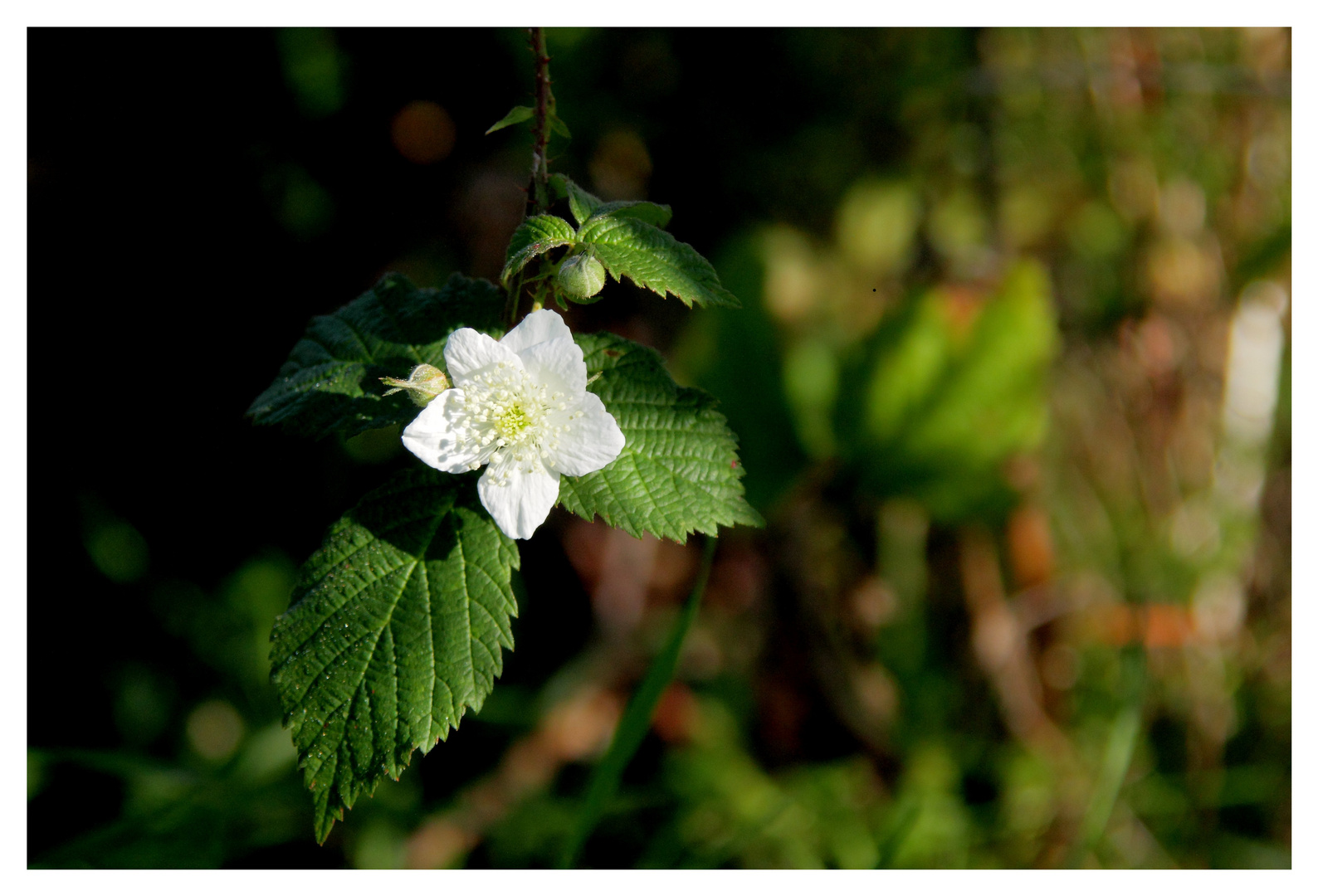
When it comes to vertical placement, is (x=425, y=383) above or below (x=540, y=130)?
below

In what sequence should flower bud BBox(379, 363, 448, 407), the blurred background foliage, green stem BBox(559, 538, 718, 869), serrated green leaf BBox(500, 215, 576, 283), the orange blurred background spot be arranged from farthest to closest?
1. the orange blurred background spot
2. the blurred background foliage
3. green stem BBox(559, 538, 718, 869)
4. flower bud BBox(379, 363, 448, 407)
5. serrated green leaf BBox(500, 215, 576, 283)

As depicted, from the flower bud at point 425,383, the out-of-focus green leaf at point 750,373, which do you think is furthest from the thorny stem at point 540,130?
the out-of-focus green leaf at point 750,373

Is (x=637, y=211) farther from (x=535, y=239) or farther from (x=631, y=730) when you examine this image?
(x=631, y=730)

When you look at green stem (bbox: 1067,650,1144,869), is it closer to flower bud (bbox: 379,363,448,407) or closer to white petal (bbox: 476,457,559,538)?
white petal (bbox: 476,457,559,538)

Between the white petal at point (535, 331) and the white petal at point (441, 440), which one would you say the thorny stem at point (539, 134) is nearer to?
the white petal at point (535, 331)

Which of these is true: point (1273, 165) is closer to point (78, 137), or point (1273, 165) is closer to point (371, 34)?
point (371, 34)

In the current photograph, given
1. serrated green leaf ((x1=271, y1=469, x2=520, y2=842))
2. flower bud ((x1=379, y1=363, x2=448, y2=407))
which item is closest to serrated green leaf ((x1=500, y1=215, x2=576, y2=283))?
flower bud ((x1=379, y1=363, x2=448, y2=407))

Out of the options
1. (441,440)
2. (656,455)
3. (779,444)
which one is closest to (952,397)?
(779,444)
